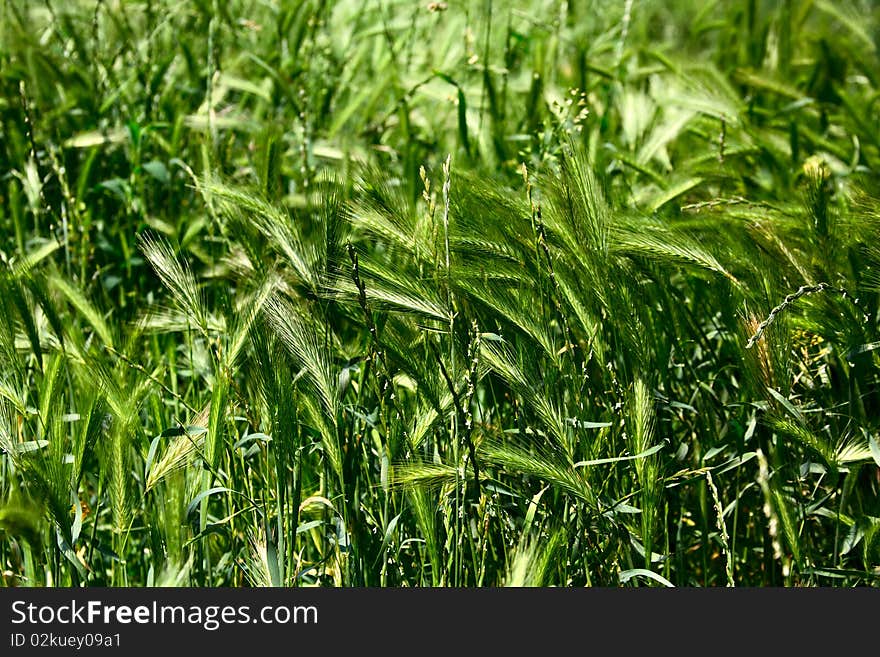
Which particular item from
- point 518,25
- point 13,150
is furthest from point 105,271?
point 518,25

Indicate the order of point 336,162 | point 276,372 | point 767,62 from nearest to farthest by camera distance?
point 276,372 < point 336,162 < point 767,62

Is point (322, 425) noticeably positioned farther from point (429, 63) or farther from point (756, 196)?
point (429, 63)

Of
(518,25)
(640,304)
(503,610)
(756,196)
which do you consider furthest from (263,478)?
(518,25)

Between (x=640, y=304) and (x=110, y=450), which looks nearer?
(x=110, y=450)

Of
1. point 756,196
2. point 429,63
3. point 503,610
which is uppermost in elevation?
point 429,63

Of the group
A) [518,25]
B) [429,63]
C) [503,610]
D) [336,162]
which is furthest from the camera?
[518,25]

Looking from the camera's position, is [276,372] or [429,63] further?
[429,63]

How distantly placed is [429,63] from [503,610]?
7.15ft

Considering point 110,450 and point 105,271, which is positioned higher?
point 105,271

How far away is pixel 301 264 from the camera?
1534 mm

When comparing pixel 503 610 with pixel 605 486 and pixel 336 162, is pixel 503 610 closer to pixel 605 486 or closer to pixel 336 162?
pixel 605 486

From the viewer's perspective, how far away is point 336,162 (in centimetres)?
249

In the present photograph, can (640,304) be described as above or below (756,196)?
below

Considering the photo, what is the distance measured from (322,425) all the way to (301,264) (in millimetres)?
244
